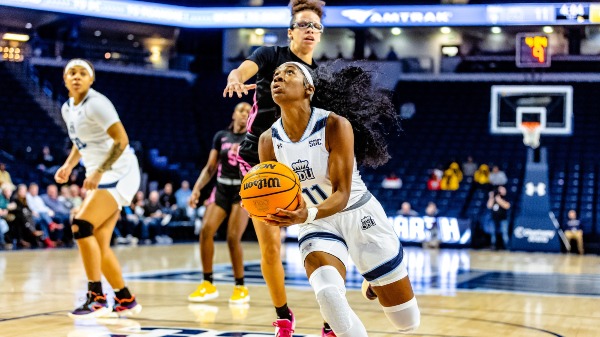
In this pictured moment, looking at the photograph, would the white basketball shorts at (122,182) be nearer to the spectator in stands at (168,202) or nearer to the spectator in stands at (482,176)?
the spectator in stands at (168,202)

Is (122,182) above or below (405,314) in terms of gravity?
above

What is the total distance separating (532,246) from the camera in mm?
20219

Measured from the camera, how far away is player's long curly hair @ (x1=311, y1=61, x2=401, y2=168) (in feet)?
17.2

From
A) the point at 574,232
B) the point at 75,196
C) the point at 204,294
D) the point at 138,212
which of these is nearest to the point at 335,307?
the point at 204,294

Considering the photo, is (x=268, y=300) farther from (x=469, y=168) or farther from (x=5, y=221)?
(x=469, y=168)

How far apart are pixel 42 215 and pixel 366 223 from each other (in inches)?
511

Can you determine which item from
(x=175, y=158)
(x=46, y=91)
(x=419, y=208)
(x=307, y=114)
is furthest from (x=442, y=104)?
(x=307, y=114)

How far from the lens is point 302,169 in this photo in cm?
490

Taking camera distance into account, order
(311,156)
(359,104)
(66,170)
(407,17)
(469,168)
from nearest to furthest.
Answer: (311,156) → (359,104) → (66,170) → (469,168) → (407,17)

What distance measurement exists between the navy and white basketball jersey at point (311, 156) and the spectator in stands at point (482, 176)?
18.8m


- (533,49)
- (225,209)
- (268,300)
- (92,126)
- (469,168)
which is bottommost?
(268,300)

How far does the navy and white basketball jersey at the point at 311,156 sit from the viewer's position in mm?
4883

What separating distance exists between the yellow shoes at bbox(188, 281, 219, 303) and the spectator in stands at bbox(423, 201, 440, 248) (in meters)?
13.1

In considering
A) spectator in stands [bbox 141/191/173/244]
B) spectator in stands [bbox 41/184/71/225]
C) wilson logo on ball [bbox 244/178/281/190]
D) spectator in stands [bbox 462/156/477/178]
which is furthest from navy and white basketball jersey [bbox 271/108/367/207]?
spectator in stands [bbox 462/156/477/178]
